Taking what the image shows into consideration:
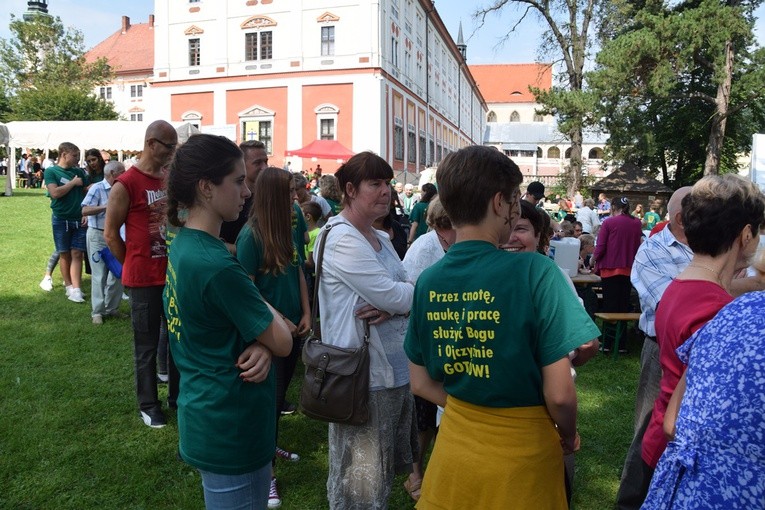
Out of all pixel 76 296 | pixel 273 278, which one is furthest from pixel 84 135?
pixel 273 278

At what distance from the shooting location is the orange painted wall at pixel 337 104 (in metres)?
33.9

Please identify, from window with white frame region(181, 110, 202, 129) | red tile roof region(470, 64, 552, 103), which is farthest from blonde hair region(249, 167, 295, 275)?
red tile roof region(470, 64, 552, 103)

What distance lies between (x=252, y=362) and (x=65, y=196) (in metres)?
7.15

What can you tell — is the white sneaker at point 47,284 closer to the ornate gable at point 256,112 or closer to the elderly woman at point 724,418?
the elderly woman at point 724,418

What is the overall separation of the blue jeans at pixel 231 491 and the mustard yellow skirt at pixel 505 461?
0.78m

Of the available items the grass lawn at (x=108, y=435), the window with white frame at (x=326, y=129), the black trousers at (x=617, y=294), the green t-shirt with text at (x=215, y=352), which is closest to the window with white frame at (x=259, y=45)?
the window with white frame at (x=326, y=129)

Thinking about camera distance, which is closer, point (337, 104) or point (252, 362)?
point (252, 362)

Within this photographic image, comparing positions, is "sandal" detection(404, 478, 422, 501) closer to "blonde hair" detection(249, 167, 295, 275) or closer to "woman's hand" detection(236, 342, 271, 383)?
"blonde hair" detection(249, 167, 295, 275)

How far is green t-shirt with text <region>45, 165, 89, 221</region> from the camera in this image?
7.90m

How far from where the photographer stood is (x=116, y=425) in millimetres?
4656

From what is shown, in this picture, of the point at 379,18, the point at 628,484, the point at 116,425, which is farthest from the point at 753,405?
the point at 379,18

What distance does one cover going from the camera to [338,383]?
267 centimetres

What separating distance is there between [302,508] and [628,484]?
6.18 ft

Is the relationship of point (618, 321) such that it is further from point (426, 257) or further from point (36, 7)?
point (36, 7)
